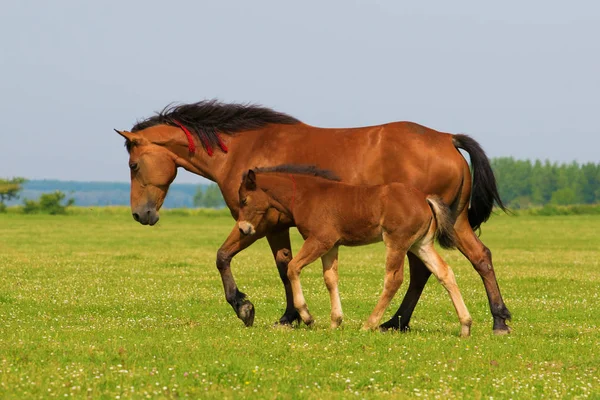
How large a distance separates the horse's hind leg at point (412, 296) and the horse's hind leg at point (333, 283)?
1.40 meters

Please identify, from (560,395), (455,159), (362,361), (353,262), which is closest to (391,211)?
(455,159)

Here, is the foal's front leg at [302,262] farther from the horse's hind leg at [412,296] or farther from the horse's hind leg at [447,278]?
the horse's hind leg at [412,296]

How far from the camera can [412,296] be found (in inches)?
544

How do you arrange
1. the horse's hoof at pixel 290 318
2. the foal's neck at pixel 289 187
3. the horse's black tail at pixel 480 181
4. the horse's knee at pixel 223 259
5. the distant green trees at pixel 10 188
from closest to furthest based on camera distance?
the foal's neck at pixel 289 187 → the horse's knee at pixel 223 259 → the horse's black tail at pixel 480 181 → the horse's hoof at pixel 290 318 → the distant green trees at pixel 10 188

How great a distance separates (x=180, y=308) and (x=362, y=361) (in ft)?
25.3

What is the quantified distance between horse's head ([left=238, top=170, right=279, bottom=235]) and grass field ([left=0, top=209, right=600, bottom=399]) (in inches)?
57.9

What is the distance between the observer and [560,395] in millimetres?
8742

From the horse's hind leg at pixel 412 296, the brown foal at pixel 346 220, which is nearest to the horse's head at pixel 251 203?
the brown foal at pixel 346 220

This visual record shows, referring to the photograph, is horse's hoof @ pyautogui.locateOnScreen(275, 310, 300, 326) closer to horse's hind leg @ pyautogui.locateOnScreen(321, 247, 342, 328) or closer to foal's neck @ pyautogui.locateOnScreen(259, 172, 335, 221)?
horse's hind leg @ pyautogui.locateOnScreen(321, 247, 342, 328)

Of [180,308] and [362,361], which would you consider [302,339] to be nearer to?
[362,361]

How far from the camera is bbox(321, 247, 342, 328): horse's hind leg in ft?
40.7

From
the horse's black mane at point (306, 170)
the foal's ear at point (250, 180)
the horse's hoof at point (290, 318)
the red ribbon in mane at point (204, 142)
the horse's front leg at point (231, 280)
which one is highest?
the red ribbon in mane at point (204, 142)

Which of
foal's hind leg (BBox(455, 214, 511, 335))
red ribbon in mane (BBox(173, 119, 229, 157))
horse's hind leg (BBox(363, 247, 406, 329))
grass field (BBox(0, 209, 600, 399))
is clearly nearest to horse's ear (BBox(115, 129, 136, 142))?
red ribbon in mane (BBox(173, 119, 229, 157))

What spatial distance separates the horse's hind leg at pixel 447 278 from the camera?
40.3ft
